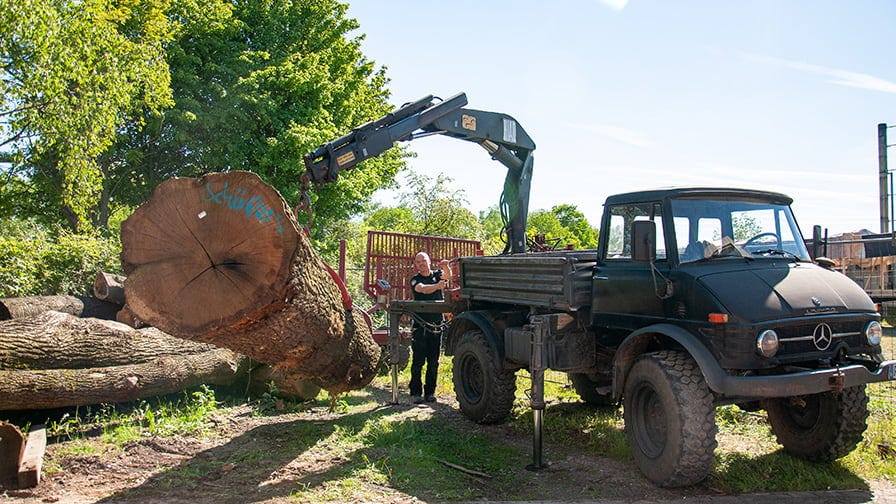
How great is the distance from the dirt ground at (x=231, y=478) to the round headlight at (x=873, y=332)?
1.72m

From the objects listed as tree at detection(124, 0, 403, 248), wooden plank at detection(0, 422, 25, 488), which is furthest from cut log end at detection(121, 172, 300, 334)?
tree at detection(124, 0, 403, 248)

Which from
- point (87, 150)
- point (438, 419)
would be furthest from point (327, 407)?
point (87, 150)

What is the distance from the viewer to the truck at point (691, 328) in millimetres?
4797

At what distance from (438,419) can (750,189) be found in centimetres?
413

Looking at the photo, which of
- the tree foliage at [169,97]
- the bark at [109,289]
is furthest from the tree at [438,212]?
the bark at [109,289]

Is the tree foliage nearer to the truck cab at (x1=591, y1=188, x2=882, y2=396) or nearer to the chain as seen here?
the chain

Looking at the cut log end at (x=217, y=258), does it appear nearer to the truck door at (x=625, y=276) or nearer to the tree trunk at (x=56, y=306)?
the truck door at (x=625, y=276)

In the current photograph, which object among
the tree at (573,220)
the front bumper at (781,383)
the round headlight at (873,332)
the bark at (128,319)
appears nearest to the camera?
the front bumper at (781,383)

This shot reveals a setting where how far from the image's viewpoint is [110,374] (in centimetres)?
682

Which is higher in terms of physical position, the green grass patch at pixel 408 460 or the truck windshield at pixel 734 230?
the truck windshield at pixel 734 230

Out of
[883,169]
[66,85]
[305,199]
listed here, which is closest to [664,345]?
[305,199]

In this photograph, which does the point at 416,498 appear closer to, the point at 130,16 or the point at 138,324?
the point at 138,324

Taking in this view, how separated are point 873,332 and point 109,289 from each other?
10256mm

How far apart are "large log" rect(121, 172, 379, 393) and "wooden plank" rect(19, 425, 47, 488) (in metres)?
1.42
